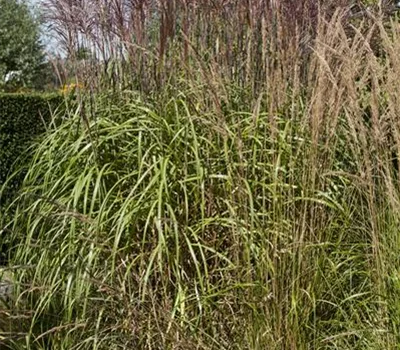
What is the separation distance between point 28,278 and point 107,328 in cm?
55

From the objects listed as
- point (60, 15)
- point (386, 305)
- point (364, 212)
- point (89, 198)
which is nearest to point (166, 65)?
point (60, 15)

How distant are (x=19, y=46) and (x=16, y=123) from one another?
10.6 metres

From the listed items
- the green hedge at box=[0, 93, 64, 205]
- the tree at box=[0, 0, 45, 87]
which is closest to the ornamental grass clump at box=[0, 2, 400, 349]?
the green hedge at box=[0, 93, 64, 205]

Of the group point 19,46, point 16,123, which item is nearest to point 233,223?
point 16,123

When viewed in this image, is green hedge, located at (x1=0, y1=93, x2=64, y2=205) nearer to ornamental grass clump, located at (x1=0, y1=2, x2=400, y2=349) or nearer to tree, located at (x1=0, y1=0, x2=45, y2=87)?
ornamental grass clump, located at (x1=0, y1=2, x2=400, y2=349)

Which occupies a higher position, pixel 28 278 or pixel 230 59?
pixel 230 59

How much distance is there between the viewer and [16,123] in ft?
16.6

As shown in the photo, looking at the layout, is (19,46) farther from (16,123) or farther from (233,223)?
(233,223)

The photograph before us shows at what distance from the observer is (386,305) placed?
101 inches

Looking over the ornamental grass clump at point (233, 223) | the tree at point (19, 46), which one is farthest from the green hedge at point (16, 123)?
the tree at point (19, 46)

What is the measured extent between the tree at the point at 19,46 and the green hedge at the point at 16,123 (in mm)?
9781

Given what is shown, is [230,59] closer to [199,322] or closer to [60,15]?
[60,15]

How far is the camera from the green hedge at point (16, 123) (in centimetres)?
496

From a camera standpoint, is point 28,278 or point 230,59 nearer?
point 28,278
